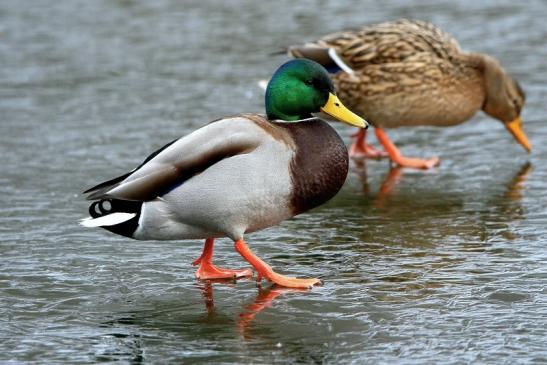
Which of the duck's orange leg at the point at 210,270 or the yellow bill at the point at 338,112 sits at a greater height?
the yellow bill at the point at 338,112

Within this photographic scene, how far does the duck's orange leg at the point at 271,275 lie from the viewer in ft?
16.8

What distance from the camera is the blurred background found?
4430mm

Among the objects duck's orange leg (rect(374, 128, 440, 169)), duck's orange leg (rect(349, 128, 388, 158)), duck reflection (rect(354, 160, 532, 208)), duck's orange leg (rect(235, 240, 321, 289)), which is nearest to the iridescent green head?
duck's orange leg (rect(235, 240, 321, 289))

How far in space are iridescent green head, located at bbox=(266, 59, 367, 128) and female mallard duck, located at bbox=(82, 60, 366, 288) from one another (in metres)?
0.12

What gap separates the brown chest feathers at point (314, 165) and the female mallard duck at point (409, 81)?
8.19ft

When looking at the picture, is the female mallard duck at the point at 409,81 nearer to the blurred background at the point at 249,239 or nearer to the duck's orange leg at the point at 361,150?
the duck's orange leg at the point at 361,150

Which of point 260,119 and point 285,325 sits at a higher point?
point 260,119

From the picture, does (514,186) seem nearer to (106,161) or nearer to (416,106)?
(416,106)

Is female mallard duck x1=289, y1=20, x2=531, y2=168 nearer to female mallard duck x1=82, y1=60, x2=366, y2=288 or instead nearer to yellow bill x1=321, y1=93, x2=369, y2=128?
yellow bill x1=321, y1=93, x2=369, y2=128

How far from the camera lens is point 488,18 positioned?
11922 millimetres

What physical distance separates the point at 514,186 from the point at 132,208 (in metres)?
2.81

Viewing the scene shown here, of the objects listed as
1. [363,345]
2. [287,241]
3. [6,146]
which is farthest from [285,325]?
[6,146]

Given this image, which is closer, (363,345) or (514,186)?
(363,345)

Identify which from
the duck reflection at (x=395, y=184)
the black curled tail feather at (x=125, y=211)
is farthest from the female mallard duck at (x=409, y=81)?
the black curled tail feather at (x=125, y=211)
